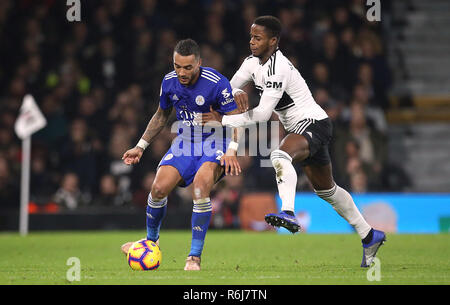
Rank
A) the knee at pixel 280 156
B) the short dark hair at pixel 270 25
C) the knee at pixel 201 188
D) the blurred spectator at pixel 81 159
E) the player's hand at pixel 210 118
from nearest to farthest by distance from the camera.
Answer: the knee at pixel 280 156 → the knee at pixel 201 188 → the short dark hair at pixel 270 25 → the player's hand at pixel 210 118 → the blurred spectator at pixel 81 159

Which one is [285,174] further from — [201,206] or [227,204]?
[227,204]

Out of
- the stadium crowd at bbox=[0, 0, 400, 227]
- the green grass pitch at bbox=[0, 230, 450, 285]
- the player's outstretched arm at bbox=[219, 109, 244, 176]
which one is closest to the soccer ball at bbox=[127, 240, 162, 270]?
the green grass pitch at bbox=[0, 230, 450, 285]

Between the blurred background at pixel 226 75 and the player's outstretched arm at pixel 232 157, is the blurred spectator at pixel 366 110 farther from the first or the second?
the player's outstretched arm at pixel 232 157

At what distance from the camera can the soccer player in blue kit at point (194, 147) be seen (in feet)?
24.9

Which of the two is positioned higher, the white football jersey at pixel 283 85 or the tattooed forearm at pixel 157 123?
the white football jersey at pixel 283 85

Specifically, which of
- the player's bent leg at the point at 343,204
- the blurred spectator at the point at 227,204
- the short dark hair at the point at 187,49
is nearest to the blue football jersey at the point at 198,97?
the short dark hair at the point at 187,49

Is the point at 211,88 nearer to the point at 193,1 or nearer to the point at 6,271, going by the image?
the point at 6,271

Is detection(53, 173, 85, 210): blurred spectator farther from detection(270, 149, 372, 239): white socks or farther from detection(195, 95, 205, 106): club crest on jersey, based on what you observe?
detection(270, 149, 372, 239): white socks

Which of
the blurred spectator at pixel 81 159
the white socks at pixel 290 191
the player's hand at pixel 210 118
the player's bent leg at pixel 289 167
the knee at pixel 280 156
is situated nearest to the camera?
the player's bent leg at pixel 289 167

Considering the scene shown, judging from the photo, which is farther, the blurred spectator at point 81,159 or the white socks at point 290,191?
the blurred spectator at point 81,159

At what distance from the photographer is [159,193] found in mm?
7766

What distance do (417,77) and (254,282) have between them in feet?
42.7

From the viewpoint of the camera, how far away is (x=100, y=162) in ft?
50.4

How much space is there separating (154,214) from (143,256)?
0.60 m
